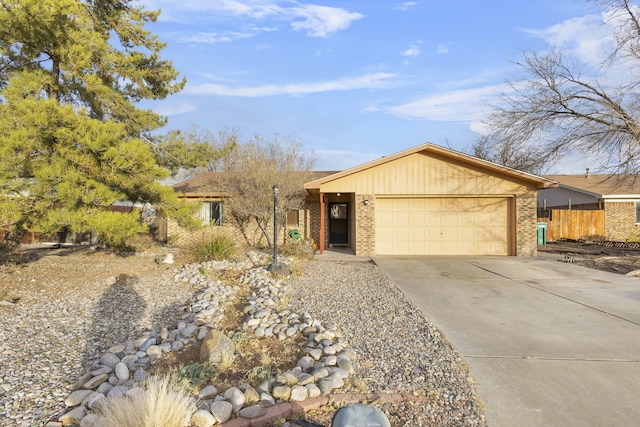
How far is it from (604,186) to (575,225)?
3.97 meters

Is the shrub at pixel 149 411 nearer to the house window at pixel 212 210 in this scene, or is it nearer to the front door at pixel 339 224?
the house window at pixel 212 210

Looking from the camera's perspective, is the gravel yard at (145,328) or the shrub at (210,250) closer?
the gravel yard at (145,328)

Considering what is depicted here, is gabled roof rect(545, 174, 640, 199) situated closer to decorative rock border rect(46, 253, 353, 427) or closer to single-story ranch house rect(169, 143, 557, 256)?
single-story ranch house rect(169, 143, 557, 256)

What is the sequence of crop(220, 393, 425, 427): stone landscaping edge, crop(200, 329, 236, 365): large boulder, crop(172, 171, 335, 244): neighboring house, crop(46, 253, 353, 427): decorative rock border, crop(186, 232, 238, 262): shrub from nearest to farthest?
crop(220, 393, 425, 427): stone landscaping edge < crop(46, 253, 353, 427): decorative rock border < crop(200, 329, 236, 365): large boulder < crop(186, 232, 238, 262): shrub < crop(172, 171, 335, 244): neighboring house

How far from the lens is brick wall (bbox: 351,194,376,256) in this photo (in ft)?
44.0

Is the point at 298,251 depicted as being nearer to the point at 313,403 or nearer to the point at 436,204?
the point at 436,204

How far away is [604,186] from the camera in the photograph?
70.1ft

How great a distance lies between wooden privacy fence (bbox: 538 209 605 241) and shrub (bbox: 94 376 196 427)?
853 inches

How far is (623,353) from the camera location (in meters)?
4.28

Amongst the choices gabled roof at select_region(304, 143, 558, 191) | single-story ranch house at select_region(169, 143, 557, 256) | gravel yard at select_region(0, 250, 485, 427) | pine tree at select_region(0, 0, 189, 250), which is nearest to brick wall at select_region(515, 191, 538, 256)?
single-story ranch house at select_region(169, 143, 557, 256)

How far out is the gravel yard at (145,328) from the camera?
123 inches

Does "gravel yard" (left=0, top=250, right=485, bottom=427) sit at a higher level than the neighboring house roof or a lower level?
lower

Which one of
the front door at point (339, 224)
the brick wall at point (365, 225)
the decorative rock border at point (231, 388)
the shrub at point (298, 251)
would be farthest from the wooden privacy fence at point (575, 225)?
the decorative rock border at point (231, 388)

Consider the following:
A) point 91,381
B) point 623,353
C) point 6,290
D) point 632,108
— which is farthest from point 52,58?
point 632,108
